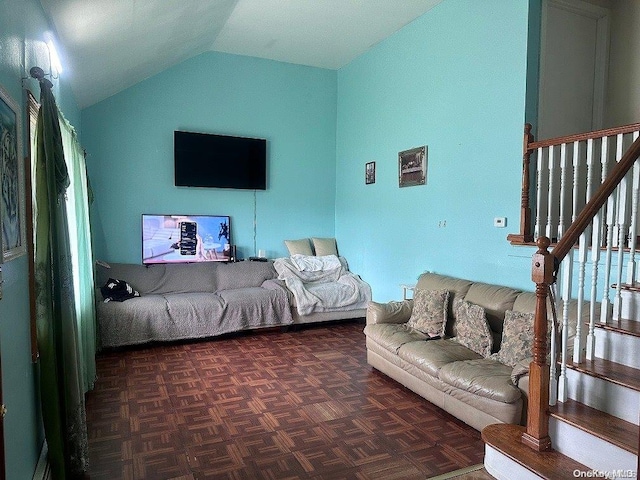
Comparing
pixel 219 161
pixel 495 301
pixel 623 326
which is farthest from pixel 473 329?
A: pixel 219 161

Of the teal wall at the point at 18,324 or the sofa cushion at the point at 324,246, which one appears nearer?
the teal wall at the point at 18,324

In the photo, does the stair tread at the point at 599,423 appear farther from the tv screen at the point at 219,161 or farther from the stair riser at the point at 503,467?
the tv screen at the point at 219,161

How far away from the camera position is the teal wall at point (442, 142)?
3.73 metres

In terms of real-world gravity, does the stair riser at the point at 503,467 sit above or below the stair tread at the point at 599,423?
below

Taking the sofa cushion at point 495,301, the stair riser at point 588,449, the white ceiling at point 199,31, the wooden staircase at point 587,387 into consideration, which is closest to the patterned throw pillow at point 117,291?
the white ceiling at point 199,31

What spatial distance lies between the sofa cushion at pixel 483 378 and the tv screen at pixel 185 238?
3.56m

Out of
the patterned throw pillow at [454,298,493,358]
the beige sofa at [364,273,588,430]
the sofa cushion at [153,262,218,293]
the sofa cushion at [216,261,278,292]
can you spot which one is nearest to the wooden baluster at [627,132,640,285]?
the beige sofa at [364,273,588,430]

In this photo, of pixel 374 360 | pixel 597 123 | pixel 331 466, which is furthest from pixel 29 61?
pixel 597 123

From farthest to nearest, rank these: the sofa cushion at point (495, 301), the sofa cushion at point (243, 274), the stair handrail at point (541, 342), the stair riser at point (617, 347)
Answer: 1. the sofa cushion at point (243, 274)
2. the sofa cushion at point (495, 301)
3. the stair riser at point (617, 347)
4. the stair handrail at point (541, 342)

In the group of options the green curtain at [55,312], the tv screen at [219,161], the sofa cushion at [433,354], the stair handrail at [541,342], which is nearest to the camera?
the green curtain at [55,312]

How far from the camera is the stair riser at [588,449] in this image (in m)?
1.96

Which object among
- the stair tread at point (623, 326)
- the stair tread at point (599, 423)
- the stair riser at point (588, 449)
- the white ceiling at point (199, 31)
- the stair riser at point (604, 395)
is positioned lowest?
the stair riser at point (588, 449)

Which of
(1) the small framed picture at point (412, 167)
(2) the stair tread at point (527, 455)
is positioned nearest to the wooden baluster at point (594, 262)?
(2) the stair tread at point (527, 455)

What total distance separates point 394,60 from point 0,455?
5.12 metres
